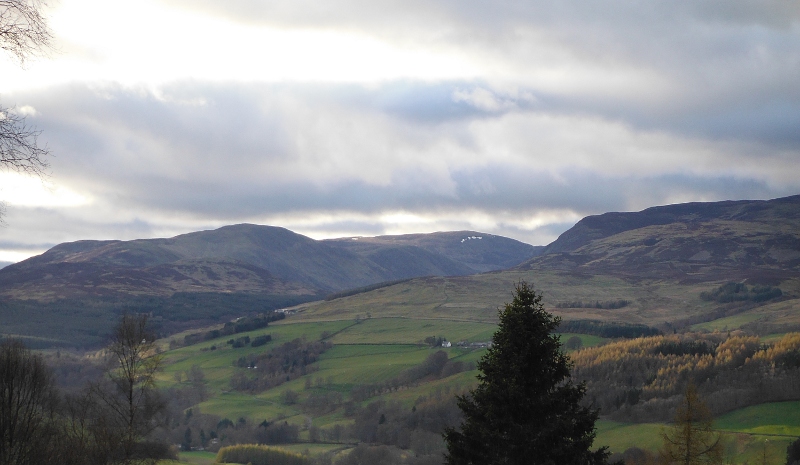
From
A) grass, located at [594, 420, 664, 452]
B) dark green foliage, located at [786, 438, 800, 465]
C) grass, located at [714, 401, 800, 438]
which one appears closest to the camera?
dark green foliage, located at [786, 438, 800, 465]

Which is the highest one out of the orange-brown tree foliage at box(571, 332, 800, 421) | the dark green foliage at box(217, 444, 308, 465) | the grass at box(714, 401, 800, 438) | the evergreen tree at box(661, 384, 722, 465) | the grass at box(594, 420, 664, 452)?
the evergreen tree at box(661, 384, 722, 465)

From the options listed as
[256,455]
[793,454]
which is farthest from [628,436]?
[256,455]

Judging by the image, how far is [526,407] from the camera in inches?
906

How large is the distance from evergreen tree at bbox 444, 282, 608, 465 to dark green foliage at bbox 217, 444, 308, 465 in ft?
420

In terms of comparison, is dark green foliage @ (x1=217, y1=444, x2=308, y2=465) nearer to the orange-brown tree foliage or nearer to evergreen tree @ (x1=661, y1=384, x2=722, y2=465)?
the orange-brown tree foliage

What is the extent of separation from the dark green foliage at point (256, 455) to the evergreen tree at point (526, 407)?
128 meters

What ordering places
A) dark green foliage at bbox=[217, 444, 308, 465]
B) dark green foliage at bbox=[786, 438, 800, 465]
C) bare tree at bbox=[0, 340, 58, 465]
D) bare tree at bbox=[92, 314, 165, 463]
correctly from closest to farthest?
bare tree at bbox=[0, 340, 58, 465] < bare tree at bbox=[92, 314, 165, 463] < dark green foliage at bbox=[786, 438, 800, 465] < dark green foliage at bbox=[217, 444, 308, 465]

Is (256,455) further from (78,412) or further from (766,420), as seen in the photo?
(78,412)

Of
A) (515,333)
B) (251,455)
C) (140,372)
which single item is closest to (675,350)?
(251,455)

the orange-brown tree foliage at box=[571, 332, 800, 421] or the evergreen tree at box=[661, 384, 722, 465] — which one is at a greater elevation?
the evergreen tree at box=[661, 384, 722, 465]

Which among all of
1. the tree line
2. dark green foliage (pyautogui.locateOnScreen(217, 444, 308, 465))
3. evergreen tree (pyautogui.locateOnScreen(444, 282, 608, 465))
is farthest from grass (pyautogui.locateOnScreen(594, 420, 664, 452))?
evergreen tree (pyautogui.locateOnScreen(444, 282, 608, 465))

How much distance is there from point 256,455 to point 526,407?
5345 inches

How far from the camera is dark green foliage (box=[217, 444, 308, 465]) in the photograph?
145875 mm

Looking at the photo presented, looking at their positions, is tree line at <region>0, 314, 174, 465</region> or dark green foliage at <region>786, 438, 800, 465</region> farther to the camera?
dark green foliage at <region>786, 438, 800, 465</region>
